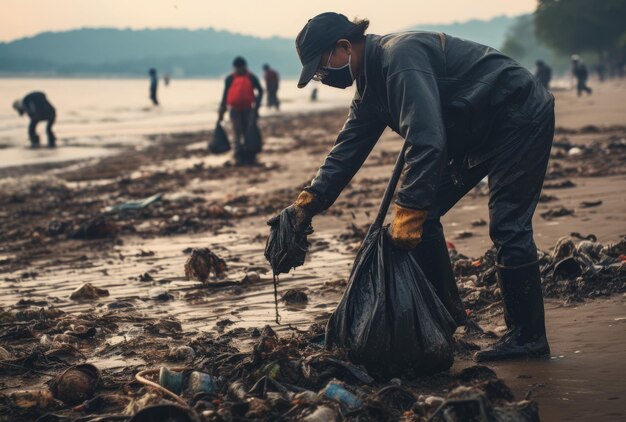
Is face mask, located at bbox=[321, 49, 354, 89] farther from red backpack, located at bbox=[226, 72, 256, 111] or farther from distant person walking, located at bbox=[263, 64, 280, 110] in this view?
distant person walking, located at bbox=[263, 64, 280, 110]

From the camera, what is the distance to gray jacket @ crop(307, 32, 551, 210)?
3.68 m

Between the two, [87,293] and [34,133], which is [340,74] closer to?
[87,293]

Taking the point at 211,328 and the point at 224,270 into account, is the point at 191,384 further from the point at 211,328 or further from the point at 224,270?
the point at 224,270

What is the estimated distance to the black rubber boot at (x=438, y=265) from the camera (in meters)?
4.26

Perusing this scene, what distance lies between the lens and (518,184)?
395 centimetres

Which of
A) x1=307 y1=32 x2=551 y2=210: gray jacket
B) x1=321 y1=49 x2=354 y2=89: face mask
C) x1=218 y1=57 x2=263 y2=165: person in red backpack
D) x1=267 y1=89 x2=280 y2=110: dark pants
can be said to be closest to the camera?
x1=307 y1=32 x2=551 y2=210: gray jacket

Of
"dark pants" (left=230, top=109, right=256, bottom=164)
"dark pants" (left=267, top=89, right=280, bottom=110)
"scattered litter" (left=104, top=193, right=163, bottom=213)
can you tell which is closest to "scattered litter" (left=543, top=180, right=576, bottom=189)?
"scattered litter" (left=104, top=193, right=163, bottom=213)

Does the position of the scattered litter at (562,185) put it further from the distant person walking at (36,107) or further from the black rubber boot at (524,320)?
the distant person walking at (36,107)

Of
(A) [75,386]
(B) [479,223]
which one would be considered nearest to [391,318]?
(A) [75,386]

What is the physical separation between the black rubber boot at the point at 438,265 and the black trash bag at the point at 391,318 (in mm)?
416

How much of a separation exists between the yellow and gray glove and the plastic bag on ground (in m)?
0.09

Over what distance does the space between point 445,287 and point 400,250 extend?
1.94 feet

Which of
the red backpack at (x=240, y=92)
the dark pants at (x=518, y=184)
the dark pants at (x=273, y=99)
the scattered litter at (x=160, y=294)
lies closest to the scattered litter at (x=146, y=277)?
the scattered litter at (x=160, y=294)

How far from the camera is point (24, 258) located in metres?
8.23
